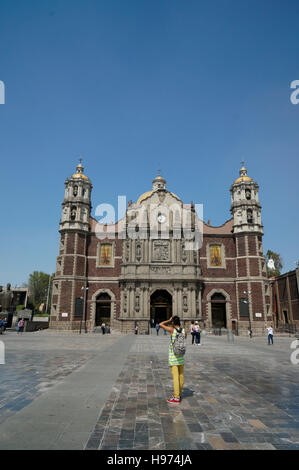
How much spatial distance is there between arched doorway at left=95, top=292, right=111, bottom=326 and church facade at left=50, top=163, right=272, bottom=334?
13 cm

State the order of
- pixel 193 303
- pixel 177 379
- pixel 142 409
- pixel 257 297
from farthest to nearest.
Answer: pixel 257 297
pixel 193 303
pixel 177 379
pixel 142 409

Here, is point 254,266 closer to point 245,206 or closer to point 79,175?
point 245,206

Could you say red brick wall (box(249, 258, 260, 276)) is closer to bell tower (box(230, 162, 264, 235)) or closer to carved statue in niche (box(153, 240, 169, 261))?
bell tower (box(230, 162, 264, 235))

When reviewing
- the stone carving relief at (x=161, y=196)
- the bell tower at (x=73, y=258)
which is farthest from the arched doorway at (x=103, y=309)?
the stone carving relief at (x=161, y=196)

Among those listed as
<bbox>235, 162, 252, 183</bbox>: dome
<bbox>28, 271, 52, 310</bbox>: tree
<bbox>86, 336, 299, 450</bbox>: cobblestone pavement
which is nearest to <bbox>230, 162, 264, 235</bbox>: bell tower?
<bbox>235, 162, 252, 183</bbox>: dome

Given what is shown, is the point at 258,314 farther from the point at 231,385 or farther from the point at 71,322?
the point at 231,385

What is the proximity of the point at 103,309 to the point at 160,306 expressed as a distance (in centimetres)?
788

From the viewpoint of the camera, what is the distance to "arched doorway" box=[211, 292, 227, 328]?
38406mm

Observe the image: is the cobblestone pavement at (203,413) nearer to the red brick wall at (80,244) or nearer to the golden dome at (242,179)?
the red brick wall at (80,244)

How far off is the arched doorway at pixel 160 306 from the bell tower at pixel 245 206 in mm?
13636

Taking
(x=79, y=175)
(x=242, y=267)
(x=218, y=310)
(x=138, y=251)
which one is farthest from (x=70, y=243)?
(x=242, y=267)

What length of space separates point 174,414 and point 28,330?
32.2 metres

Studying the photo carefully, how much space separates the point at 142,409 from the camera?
5648 millimetres
